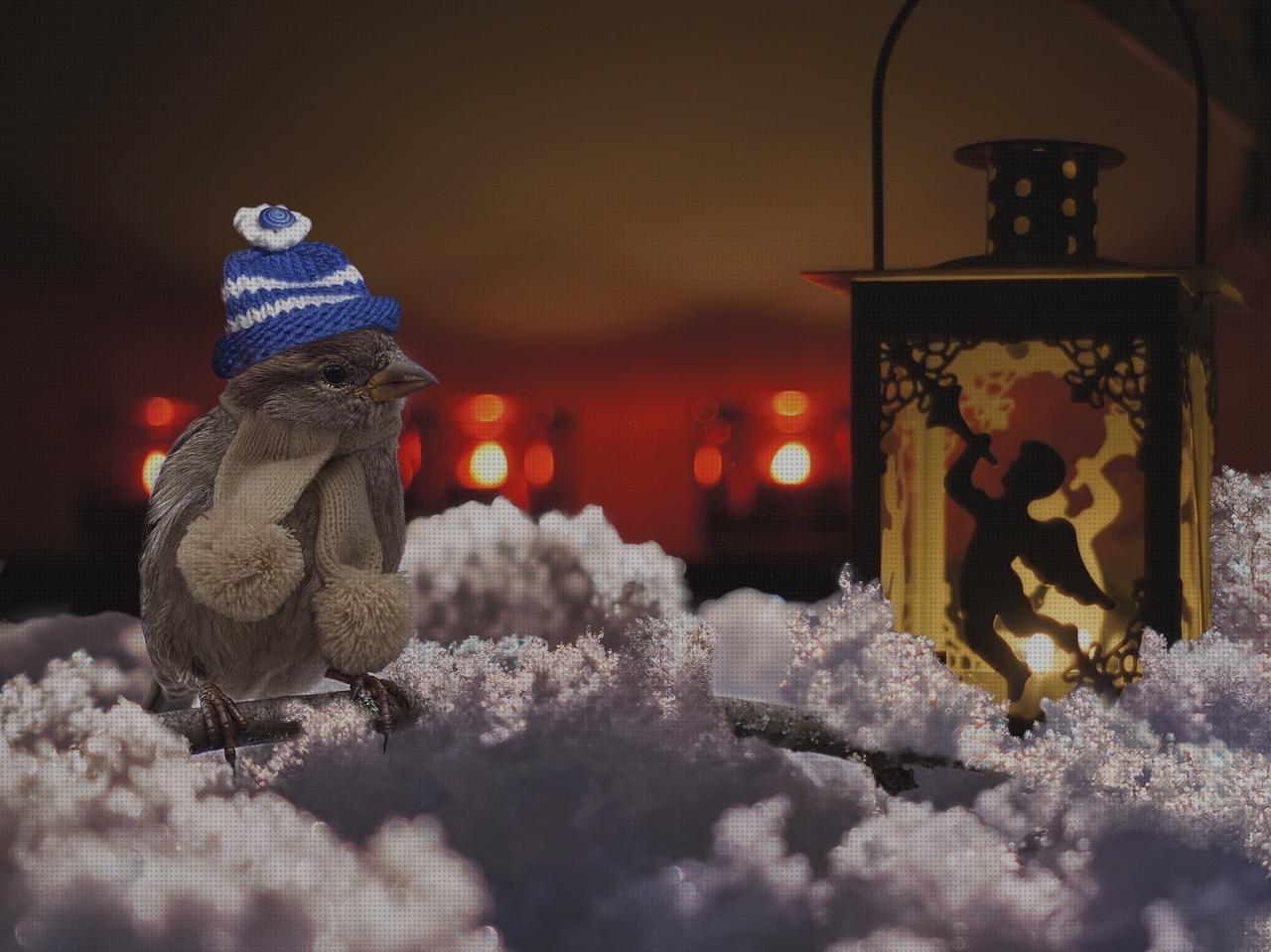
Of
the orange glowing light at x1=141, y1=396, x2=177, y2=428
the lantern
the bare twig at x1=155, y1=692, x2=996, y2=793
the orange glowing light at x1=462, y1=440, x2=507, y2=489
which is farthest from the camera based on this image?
the orange glowing light at x1=462, y1=440, x2=507, y2=489

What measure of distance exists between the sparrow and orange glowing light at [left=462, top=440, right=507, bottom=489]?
71 centimetres

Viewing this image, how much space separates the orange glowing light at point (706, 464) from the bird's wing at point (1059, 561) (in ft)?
1.61

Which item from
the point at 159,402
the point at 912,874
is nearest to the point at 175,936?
the point at 912,874

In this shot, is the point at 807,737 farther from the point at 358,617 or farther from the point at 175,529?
the point at 175,529

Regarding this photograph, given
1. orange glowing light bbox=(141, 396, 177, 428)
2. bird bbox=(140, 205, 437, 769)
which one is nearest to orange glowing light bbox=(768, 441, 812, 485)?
orange glowing light bbox=(141, 396, 177, 428)

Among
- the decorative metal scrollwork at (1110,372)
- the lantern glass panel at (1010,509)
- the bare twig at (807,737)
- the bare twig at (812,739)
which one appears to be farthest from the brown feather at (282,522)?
the decorative metal scrollwork at (1110,372)

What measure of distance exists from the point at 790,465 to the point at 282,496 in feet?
3.33

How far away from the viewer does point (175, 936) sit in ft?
3.83

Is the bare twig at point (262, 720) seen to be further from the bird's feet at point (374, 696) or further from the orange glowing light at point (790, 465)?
the orange glowing light at point (790, 465)

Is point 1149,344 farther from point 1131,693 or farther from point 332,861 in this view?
point 332,861

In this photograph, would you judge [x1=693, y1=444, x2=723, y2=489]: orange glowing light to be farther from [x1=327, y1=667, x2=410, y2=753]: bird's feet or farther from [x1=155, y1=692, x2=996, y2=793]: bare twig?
[x1=327, y1=667, x2=410, y2=753]: bird's feet

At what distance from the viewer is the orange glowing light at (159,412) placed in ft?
5.78

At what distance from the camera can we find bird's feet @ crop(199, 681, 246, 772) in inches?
44.9

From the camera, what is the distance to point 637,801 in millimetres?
1378
